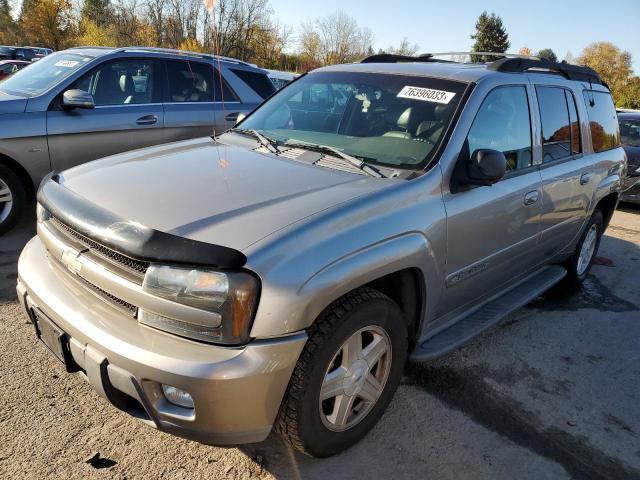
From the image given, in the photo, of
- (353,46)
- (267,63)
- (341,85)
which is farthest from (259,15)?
(341,85)

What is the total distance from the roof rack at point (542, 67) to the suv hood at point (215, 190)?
140 cm

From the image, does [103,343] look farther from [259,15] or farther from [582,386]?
[259,15]

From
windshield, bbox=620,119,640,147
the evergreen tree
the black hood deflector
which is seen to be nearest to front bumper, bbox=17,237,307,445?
the black hood deflector

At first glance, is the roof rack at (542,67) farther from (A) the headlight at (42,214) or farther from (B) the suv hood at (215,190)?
(A) the headlight at (42,214)

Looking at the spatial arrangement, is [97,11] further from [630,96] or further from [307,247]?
[307,247]

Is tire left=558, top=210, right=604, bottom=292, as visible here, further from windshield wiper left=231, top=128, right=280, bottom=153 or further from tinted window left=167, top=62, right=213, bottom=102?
tinted window left=167, top=62, right=213, bottom=102

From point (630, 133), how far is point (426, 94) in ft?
27.6

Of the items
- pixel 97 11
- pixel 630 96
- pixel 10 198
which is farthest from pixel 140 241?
pixel 97 11

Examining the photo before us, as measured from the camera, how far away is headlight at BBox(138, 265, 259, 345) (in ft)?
6.14

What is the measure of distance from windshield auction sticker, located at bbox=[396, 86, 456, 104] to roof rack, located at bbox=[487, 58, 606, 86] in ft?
1.71

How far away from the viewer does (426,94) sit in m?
3.06

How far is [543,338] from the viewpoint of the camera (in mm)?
3885

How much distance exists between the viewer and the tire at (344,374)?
2082mm

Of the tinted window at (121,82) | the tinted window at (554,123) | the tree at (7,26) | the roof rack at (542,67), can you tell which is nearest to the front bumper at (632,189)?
the roof rack at (542,67)
